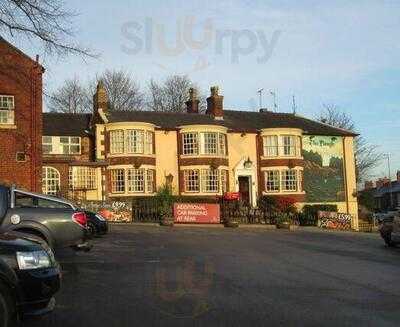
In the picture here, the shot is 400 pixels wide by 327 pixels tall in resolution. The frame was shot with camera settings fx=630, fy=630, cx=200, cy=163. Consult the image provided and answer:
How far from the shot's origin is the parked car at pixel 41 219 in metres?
13.1

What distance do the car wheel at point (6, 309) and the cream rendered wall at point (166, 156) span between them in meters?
37.9

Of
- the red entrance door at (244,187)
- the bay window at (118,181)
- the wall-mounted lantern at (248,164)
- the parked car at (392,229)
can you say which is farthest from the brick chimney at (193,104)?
the parked car at (392,229)

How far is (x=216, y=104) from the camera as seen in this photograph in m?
49.2

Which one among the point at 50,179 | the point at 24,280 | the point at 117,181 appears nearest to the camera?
the point at 24,280

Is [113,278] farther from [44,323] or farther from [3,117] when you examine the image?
[3,117]

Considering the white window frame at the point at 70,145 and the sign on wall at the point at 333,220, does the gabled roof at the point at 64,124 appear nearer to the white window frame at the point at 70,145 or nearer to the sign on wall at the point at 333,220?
the white window frame at the point at 70,145

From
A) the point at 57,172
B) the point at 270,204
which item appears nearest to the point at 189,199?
the point at 270,204

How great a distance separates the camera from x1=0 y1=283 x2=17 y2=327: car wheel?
6.78 metres

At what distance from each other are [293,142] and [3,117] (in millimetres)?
24244

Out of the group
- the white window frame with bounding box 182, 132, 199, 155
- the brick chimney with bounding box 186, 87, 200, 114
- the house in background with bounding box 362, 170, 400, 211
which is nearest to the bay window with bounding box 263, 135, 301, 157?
the white window frame with bounding box 182, 132, 199, 155

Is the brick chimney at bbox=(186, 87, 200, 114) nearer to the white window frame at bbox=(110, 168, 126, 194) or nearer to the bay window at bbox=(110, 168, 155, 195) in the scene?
the bay window at bbox=(110, 168, 155, 195)

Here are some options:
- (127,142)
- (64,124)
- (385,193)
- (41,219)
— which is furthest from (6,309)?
(385,193)

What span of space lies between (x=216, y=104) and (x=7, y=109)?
2170cm

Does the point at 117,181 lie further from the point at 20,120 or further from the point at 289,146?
the point at 289,146
